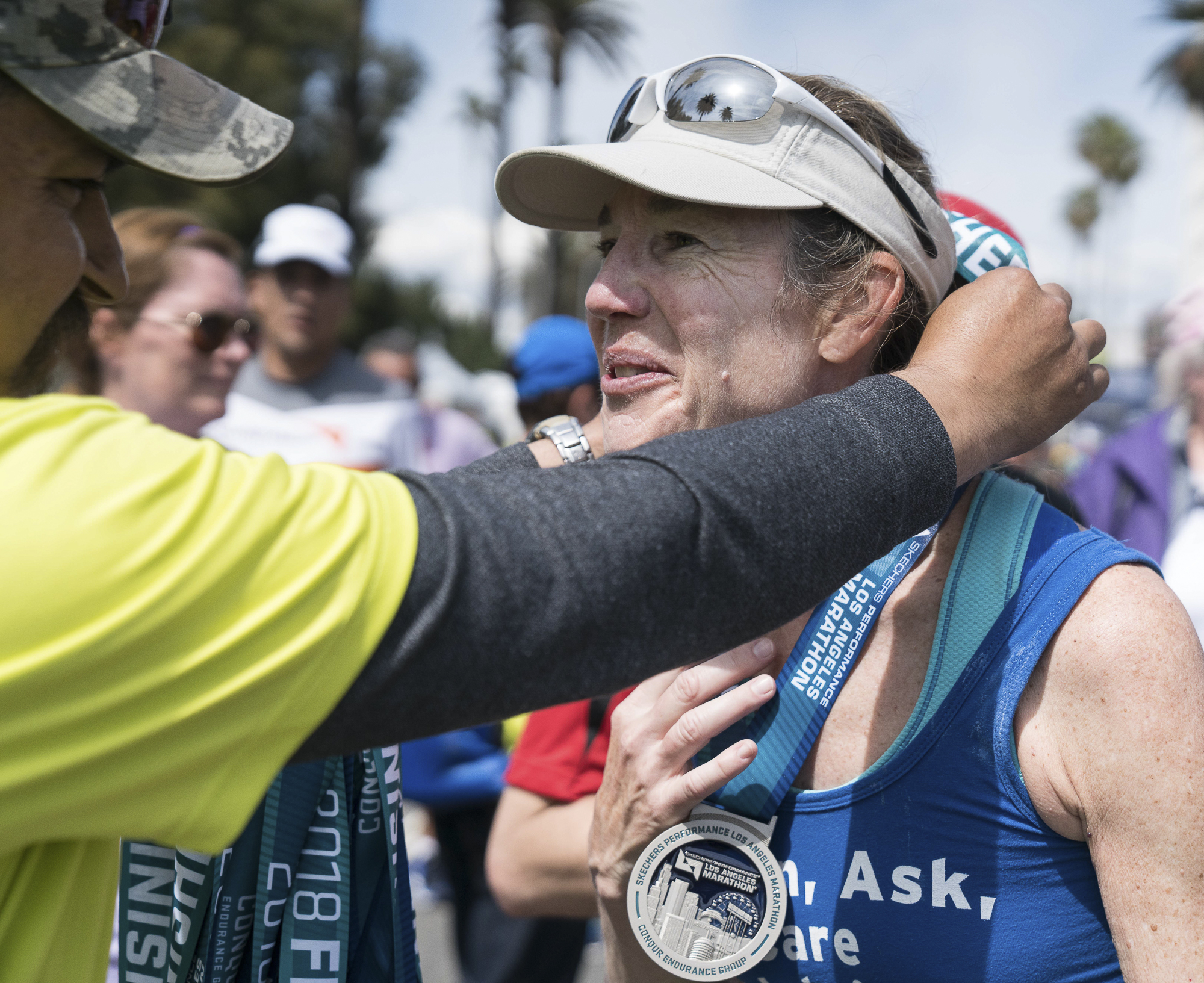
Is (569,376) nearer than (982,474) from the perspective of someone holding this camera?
No

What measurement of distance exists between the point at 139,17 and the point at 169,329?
2.27 metres

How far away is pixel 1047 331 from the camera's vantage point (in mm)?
1422

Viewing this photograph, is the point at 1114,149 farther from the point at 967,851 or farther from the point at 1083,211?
the point at 967,851

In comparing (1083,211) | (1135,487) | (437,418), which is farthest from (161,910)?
(1083,211)

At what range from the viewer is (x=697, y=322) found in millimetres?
1757

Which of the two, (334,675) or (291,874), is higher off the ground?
(334,675)

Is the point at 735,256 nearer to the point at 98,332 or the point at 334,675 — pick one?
the point at 334,675

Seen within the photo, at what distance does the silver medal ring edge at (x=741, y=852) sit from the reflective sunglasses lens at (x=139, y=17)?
4.28 feet

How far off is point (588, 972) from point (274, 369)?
3337 millimetres

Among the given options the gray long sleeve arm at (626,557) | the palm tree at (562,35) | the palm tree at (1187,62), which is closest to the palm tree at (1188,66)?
the palm tree at (1187,62)

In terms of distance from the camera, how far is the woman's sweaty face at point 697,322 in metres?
1.75

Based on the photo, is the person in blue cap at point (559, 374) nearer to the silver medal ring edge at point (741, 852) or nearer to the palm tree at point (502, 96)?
the silver medal ring edge at point (741, 852)

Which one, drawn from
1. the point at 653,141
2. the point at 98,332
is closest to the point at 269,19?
the point at 98,332

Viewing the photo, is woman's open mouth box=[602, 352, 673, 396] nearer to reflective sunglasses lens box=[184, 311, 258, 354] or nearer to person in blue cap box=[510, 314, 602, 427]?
reflective sunglasses lens box=[184, 311, 258, 354]
